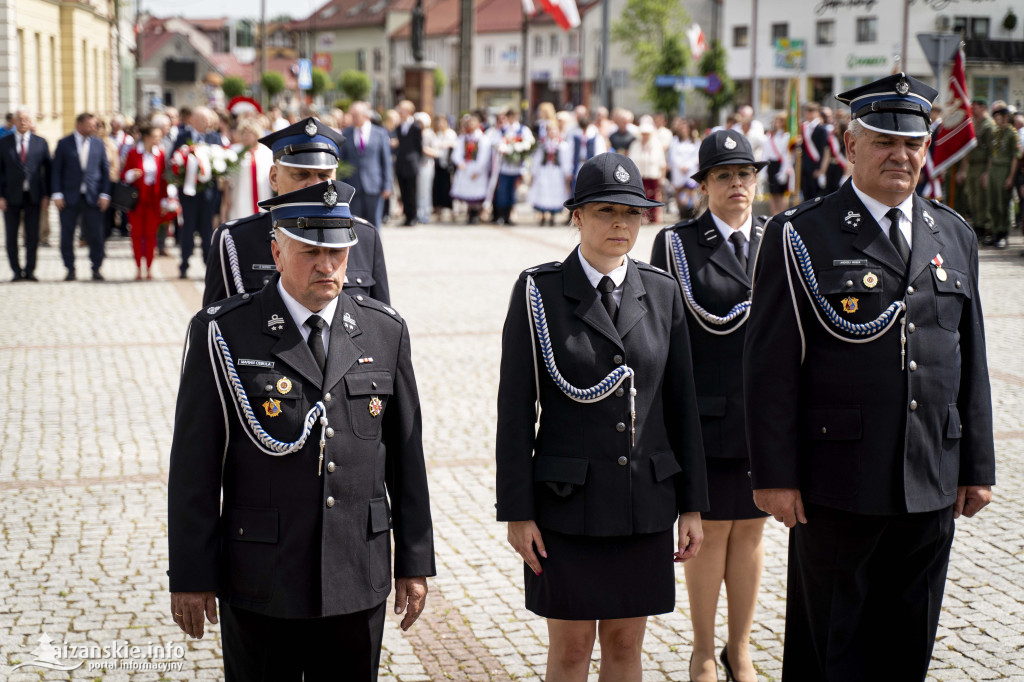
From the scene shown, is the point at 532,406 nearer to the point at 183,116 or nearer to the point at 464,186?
the point at 183,116

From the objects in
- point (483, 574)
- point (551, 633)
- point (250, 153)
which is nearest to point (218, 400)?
point (551, 633)

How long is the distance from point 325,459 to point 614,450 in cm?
95

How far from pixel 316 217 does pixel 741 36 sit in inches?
2836

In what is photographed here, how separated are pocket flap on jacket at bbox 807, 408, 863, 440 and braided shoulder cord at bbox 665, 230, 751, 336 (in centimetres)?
100

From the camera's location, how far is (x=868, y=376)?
Answer: 12.9ft

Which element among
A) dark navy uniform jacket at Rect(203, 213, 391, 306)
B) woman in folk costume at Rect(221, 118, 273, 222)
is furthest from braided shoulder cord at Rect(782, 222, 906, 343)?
woman in folk costume at Rect(221, 118, 273, 222)

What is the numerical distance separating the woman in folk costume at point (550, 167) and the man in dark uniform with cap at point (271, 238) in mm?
18362

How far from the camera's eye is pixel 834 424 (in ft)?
13.0

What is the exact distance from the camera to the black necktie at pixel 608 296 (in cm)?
396

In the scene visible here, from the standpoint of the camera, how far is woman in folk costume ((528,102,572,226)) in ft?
78.7

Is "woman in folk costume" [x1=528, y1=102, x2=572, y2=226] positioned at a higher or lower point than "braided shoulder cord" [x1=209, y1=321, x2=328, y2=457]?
higher

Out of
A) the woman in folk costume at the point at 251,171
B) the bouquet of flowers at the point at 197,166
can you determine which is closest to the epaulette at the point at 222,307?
the woman in folk costume at the point at 251,171

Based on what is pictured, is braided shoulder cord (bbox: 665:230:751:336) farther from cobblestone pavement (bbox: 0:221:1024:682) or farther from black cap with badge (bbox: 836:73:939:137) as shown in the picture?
cobblestone pavement (bbox: 0:221:1024:682)

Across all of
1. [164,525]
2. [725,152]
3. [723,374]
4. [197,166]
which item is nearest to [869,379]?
Result: [723,374]
